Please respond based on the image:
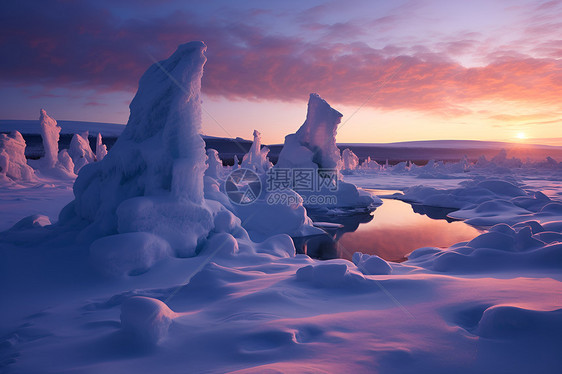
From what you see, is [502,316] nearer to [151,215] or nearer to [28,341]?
[28,341]

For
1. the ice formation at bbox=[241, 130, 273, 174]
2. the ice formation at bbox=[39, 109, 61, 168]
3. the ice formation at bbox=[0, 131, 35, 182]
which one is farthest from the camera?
the ice formation at bbox=[241, 130, 273, 174]

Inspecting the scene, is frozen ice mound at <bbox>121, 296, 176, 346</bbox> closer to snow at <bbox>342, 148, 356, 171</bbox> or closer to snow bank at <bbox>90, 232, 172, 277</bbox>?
snow bank at <bbox>90, 232, 172, 277</bbox>

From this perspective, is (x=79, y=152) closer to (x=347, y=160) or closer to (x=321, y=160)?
(x=321, y=160)

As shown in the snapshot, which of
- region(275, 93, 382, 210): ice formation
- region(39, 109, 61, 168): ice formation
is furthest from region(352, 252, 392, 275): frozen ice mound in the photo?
region(39, 109, 61, 168): ice formation

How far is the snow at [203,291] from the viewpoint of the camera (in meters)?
2.05

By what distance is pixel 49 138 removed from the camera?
81.2 feet

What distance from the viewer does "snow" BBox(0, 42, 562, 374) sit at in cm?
205

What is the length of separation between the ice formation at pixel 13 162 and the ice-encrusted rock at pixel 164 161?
1870cm

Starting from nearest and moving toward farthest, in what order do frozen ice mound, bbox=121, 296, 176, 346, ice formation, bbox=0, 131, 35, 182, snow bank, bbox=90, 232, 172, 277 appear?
frozen ice mound, bbox=121, 296, 176, 346 → snow bank, bbox=90, 232, 172, 277 → ice formation, bbox=0, 131, 35, 182

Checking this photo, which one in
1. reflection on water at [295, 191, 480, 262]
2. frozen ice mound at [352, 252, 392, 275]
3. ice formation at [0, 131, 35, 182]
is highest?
ice formation at [0, 131, 35, 182]

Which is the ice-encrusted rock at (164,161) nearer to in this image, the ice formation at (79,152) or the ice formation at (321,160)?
the ice formation at (321,160)

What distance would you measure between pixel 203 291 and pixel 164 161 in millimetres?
3218

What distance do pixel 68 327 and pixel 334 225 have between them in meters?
11.7

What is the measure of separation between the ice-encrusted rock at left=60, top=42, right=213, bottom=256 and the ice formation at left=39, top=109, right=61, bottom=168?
24.3 meters
